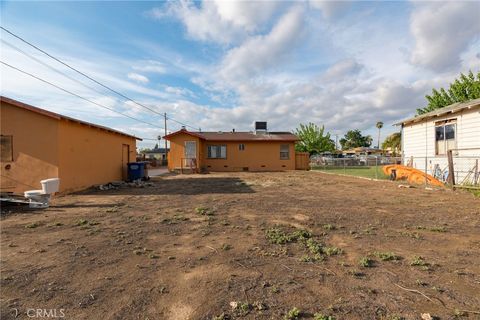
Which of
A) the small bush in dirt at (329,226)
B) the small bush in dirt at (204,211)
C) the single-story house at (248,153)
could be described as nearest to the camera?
Answer: the small bush in dirt at (329,226)

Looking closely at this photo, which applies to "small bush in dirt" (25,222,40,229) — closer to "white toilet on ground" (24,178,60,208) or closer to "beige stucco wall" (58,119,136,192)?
"white toilet on ground" (24,178,60,208)

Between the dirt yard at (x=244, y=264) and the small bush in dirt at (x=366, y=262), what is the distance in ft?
0.10

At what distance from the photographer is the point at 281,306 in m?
2.87

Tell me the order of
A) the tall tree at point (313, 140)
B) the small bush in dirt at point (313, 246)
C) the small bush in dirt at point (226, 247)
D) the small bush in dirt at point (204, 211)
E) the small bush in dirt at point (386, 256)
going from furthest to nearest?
the tall tree at point (313, 140), the small bush in dirt at point (204, 211), the small bush in dirt at point (226, 247), the small bush in dirt at point (313, 246), the small bush in dirt at point (386, 256)

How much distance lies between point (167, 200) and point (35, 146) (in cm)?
565

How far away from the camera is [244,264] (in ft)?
12.9

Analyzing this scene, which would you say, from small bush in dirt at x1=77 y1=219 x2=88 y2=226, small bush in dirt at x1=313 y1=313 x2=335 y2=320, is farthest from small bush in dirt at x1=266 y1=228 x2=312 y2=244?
small bush in dirt at x1=77 y1=219 x2=88 y2=226

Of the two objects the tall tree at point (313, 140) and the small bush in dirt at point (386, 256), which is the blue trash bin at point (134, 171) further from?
the tall tree at point (313, 140)

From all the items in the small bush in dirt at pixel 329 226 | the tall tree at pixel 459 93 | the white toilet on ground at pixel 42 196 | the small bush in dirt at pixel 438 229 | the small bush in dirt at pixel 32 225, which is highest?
the tall tree at pixel 459 93

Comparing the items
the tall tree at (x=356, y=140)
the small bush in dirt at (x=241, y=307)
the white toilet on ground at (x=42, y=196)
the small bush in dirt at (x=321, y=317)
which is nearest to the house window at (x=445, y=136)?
the small bush in dirt at (x=321, y=317)

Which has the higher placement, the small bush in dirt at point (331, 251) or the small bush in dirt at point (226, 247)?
the small bush in dirt at point (226, 247)

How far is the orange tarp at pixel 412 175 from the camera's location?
40.5 ft

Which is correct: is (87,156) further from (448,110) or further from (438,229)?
(448,110)

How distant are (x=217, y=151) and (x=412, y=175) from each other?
17.0 m
